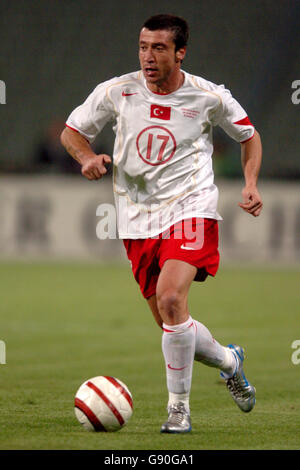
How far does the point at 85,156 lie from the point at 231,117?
945 millimetres

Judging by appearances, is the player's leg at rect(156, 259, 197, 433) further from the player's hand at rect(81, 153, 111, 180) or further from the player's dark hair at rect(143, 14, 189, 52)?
the player's dark hair at rect(143, 14, 189, 52)

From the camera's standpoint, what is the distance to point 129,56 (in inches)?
949

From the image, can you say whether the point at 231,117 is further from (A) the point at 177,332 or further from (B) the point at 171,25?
(A) the point at 177,332

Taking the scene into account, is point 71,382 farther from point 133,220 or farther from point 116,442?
point 116,442

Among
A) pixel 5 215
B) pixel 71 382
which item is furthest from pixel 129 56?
pixel 71 382

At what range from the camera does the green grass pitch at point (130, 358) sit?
457 centimetres

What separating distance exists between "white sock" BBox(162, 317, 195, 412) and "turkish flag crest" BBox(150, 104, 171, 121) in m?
1.20

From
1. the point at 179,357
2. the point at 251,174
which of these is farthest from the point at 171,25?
the point at 179,357

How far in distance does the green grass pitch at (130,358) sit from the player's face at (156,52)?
78.3 inches

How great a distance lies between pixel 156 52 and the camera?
508cm

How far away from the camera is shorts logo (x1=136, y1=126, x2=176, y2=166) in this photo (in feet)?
17.1

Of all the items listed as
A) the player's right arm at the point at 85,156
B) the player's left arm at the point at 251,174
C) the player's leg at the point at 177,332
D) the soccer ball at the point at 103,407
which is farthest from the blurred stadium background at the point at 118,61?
the soccer ball at the point at 103,407

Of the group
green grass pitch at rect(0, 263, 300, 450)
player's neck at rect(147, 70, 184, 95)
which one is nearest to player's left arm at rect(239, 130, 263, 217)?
player's neck at rect(147, 70, 184, 95)

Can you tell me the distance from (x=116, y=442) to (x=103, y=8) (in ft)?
70.1
